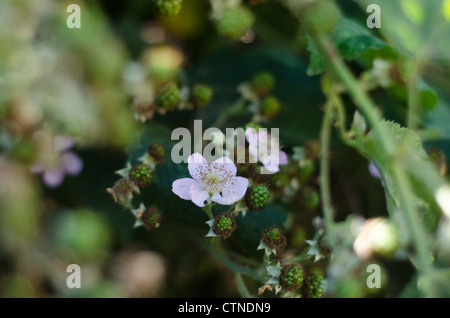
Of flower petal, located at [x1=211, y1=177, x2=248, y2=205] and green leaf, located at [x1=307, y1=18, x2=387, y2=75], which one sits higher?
green leaf, located at [x1=307, y1=18, x2=387, y2=75]

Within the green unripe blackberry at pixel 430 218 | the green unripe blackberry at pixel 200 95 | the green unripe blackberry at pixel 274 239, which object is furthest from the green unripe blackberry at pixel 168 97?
the green unripe blackberry at pixel 430 218

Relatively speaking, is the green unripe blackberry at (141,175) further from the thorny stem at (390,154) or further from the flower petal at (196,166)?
the thorny stem at (390,154)

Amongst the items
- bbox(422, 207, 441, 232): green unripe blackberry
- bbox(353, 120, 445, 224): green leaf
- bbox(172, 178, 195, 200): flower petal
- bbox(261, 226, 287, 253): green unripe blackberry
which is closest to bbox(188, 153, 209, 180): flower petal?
bbox(172, 178, 195, 200): flower petal

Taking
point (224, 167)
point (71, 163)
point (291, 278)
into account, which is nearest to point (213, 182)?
point (224, 167)

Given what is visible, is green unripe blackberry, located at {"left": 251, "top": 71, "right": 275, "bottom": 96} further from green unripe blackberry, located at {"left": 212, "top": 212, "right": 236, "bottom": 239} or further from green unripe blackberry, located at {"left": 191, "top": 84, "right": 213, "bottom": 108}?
green unripe blackberry, located at {"left": 212, "top": 212, "right": 236, "bottom": 239}

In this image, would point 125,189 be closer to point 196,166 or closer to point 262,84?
point 196,166
